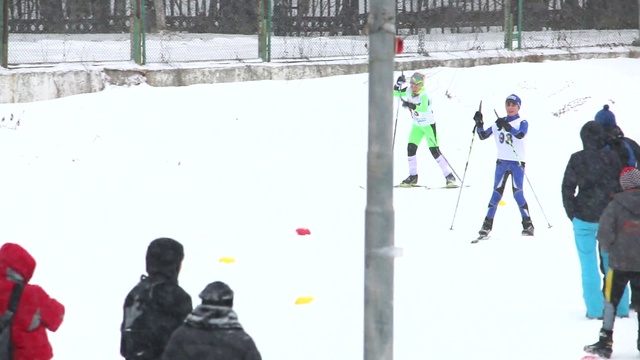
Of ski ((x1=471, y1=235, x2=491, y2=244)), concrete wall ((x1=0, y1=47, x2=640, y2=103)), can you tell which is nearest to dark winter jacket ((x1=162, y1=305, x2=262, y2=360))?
ski ((x1=471, y1=235, x2=491, y2=244))

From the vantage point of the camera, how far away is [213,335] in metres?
4.94

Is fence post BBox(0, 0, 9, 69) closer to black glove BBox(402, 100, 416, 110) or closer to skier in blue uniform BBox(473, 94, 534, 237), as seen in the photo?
black glove BBox(402, 100, 416, 110)

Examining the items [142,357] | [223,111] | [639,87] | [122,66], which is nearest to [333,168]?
[223,111]

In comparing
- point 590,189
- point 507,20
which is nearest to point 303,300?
point 590,189

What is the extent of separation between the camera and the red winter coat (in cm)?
595

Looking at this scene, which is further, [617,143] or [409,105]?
[409,105]

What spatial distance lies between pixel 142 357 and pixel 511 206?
357 inches

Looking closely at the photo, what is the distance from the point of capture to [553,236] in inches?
493

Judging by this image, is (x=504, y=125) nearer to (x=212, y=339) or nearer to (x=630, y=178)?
(x=630, y=178)

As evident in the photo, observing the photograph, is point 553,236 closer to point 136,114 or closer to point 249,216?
point 249,216

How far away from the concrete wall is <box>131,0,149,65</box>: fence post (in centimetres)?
21

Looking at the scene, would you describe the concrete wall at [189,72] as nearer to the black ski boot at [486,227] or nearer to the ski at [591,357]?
the black ski boot at [486,227]

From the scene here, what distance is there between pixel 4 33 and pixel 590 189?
10.0 m

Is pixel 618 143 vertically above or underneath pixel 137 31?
underneath
